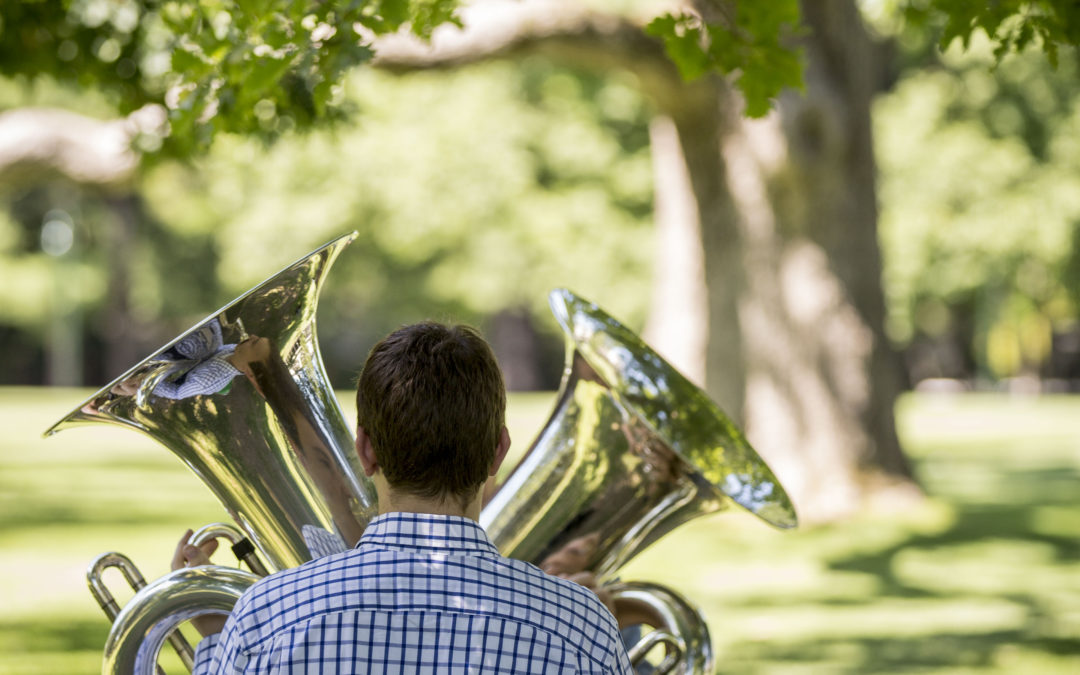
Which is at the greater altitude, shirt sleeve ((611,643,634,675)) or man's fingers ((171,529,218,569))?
man's fingers ((171,529,218,569))

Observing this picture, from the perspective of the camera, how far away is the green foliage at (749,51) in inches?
96.1

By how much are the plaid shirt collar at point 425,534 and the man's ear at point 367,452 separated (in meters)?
0.07

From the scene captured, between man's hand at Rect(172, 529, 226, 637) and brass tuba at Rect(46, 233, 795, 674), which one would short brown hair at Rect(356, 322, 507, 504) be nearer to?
brass tuba at Rect(46, 233, 795, 674)

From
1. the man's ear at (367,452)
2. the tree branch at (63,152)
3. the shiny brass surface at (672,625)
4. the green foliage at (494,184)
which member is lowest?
the shiny brass surface at (672,625)

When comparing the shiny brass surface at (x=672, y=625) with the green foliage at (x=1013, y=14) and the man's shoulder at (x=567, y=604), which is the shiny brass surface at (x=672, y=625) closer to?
the man's shoulder at (x=567, y=604)

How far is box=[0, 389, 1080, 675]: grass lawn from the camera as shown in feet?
16.8

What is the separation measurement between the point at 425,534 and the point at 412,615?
0.10m

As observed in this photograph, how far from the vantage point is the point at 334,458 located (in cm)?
189

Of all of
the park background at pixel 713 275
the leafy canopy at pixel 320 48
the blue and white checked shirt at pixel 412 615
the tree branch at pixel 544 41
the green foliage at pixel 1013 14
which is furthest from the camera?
the tree branch at pixel 544 41

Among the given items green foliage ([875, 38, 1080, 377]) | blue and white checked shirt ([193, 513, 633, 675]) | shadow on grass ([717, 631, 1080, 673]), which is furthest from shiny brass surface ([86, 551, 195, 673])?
green foliage ([875, 38, 1080, 377])

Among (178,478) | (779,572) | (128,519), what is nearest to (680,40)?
(779,572)

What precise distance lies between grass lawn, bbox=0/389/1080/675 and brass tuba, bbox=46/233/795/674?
2.81 feet

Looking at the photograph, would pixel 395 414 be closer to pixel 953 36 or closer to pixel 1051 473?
pixel 953 36

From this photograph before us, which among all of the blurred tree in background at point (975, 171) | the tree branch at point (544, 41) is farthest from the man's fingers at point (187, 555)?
the blurred tree in background at point (975, 171)
